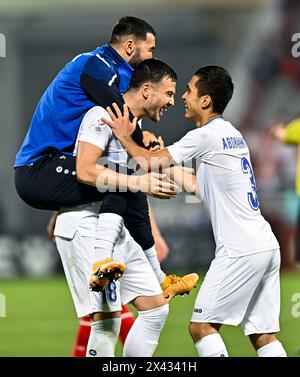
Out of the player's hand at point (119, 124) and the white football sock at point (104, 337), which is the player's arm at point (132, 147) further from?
the white football sock at point (104, 337)

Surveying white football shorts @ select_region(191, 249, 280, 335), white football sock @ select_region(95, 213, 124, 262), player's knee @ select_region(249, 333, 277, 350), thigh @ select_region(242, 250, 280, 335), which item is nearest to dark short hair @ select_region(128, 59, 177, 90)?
white football sock @ select_region(95, 213, 124, 262)

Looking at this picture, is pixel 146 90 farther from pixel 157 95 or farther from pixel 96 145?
pixel 96 145

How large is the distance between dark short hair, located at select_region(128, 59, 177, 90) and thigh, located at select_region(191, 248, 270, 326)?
3.97 feet

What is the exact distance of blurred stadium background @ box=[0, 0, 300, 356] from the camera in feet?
55.5

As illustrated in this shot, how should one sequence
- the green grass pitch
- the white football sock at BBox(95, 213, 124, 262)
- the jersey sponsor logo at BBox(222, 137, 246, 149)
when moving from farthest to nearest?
the green grass pitch → the jersey sponsor logo at BBox(222, 137, 246, 149) → the white football sock at BBox(95, 213, 124, 262)

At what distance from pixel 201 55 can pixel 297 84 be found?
260 centimetres

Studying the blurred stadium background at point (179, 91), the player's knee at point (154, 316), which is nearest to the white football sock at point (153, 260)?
the player's knee at point (154, 316)

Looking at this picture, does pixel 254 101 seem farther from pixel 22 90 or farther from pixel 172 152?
pixel 172 152

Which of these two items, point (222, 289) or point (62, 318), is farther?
point (62, 318)

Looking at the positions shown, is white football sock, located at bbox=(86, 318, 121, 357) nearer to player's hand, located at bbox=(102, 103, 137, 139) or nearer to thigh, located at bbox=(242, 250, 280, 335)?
thigh, located at bbox=(242, 250, 280, 335)

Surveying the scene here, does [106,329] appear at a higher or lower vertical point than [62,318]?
higher

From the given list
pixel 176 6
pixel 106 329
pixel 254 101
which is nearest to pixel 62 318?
pixel 106 329
